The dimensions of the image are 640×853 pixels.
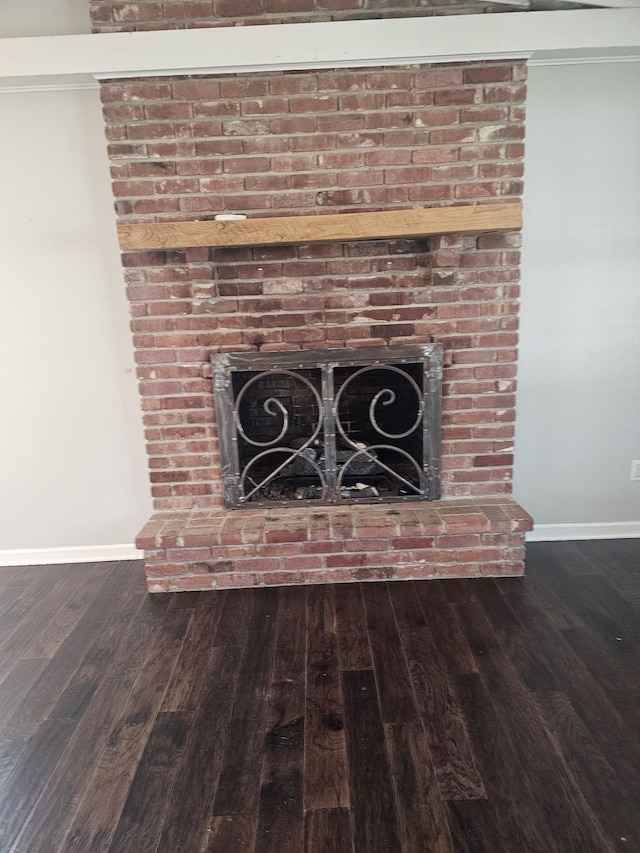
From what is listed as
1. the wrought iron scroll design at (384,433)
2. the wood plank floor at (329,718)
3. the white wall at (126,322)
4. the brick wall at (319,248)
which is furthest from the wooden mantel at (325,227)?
the wood plank floor at (329,718)

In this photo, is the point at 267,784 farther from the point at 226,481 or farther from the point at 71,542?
the point at 71,542

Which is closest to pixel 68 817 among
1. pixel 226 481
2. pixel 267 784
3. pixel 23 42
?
pixel 267 784

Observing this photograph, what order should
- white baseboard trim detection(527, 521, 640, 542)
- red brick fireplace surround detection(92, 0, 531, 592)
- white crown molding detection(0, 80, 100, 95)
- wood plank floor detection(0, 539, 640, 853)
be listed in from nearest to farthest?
1. wood plank floor detection(0, 539, 640, 853)
2. red brick fireplace surround detection(92, 0, 531, 592)
3. white crown molding detection(0, 80, 100, 95)
4. white baseboard trim detection(527, 521, 640, 542)

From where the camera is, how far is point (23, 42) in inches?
83.2

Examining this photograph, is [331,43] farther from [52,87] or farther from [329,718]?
[329,718]

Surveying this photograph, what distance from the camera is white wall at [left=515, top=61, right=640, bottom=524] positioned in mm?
2314

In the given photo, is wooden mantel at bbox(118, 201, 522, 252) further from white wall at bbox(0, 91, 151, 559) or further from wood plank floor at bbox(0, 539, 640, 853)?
wood plank floor at bbox(0, 539, 640, 853)

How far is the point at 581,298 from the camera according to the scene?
2459 mm

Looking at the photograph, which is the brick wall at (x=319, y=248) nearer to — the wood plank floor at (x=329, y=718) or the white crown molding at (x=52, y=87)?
the white crown molding at (x=52, y=87)

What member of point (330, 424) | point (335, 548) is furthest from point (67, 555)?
point (330, 424)

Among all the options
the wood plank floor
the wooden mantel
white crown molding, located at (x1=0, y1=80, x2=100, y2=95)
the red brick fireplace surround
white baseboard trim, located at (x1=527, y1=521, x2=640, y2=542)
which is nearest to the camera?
the wood plank floor

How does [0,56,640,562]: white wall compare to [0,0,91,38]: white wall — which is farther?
[0,56,640,562]: white wall

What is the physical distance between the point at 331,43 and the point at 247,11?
337mm

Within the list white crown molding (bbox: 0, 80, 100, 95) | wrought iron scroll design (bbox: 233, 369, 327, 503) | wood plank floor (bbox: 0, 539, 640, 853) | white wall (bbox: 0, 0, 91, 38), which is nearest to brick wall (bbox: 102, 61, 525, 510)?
wrought iron scroll design (bbox: 233, 369, 327, 503)
